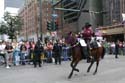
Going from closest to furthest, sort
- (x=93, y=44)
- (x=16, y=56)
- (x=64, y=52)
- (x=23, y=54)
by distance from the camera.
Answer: (x=93, y=44), (x=16, y=56), (x=23, y=54), (x=64, y=52)

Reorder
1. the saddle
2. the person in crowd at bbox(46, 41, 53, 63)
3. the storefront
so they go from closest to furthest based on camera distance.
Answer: the saddle → the person in crowd at bbox(46, 41, 53, 63) → the storefront

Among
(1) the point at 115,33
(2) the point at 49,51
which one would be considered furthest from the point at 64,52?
(1) the point at 115,33

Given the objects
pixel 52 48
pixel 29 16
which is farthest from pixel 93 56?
pixel 29 16

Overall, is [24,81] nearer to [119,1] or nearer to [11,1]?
[119,1]

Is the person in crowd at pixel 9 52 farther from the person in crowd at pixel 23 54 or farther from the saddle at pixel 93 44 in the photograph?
the saddle at pixel 93 44

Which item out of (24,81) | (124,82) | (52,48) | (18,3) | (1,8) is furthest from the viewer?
(18,3)

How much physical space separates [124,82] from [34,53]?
1167 cm

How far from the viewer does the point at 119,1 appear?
7456 cm

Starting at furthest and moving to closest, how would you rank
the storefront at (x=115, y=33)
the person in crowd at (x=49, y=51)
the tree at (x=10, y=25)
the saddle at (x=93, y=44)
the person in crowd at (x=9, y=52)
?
the storefront at (x=115, y=33) < the tree at (x=10, y=25) < the person in crowd at (x=49, y=51) < the person in crowd at (x=9, y=52) < the saddle at (x=93, y=44)

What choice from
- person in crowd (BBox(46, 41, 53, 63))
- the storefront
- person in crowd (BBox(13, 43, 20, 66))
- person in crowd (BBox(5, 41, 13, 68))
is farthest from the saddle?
the storefront

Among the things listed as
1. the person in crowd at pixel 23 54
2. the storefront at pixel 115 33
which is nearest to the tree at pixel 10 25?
the storefront at pixel 115 33

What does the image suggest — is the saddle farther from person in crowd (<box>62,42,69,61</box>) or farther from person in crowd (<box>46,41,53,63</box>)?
person in crowd (<box>62,42,69,61</box>)

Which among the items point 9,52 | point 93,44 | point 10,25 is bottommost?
point 9,52

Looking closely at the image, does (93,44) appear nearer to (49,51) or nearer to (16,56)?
(16,56)
